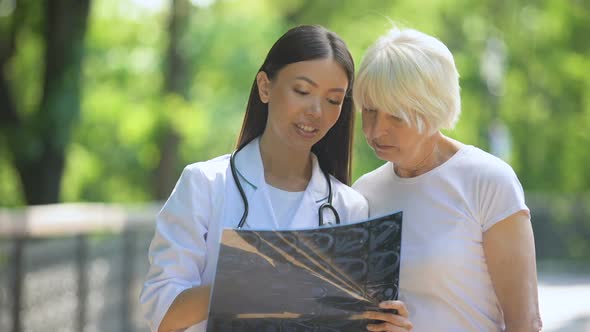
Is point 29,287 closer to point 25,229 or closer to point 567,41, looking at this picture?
point 25,229

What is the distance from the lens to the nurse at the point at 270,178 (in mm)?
2982

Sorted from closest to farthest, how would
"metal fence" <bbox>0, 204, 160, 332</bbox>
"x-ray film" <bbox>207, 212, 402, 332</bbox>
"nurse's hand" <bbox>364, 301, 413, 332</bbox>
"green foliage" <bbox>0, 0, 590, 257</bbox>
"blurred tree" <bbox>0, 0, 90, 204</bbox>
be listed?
"x-ray film" <bbox>207, 212, 402, 332</bbox>, "nurse's hand" <bbox>364, 301, 413, 332</bbox>, "metal fence" <bbox>0, 204, 160, 332</bbox>, "blurred tree" <bbox>0, 0, 90, 204</bbox>, "green foliage" <bbox>0, 0, 590, 257</bbox>

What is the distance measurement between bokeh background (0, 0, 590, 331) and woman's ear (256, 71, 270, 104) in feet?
16.8

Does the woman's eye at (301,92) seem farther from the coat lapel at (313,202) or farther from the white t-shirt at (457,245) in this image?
the white t-shirt at (457,245)

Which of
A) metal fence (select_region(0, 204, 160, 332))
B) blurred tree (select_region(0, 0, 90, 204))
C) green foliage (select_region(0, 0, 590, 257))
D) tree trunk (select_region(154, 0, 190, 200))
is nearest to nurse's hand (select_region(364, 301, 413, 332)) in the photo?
metal fence (select_region(0, 204, 160, 332))

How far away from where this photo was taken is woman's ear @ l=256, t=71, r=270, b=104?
10.9 ft

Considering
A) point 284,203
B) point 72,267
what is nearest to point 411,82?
point 284,203


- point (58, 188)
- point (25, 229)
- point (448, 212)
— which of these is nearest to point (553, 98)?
point (58, 188)

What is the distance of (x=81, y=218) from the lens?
8398 millimetres

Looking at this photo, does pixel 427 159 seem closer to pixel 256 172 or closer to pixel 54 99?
pixel 256 172

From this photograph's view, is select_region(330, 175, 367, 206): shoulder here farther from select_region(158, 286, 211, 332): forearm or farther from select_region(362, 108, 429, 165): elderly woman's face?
select_region(158, 286, 211, 332): forearm

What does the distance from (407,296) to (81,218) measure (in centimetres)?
553

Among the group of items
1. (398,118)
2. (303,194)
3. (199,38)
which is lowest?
(303,194)

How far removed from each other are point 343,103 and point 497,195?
0.64 meters
